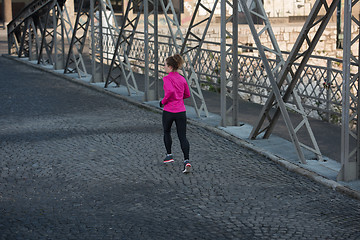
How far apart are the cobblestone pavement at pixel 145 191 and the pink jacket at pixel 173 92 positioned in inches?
32.0

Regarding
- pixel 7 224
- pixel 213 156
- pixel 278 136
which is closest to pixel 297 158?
pixel 213 156

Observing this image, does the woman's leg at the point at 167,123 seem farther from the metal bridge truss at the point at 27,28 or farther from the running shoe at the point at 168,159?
the metal bridge truss at the point at 27,28

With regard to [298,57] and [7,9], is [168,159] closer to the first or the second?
[298,57]

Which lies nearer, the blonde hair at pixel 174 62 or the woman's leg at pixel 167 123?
the blonde hair at pixel 174 62

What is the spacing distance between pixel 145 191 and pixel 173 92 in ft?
5.06

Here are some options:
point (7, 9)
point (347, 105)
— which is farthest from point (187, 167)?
point (7, 9)

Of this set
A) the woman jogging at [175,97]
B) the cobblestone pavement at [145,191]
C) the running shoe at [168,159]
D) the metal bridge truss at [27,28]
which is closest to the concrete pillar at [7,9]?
the metal bridge truss at [27,28]

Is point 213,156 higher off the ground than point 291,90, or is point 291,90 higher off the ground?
point 291,90

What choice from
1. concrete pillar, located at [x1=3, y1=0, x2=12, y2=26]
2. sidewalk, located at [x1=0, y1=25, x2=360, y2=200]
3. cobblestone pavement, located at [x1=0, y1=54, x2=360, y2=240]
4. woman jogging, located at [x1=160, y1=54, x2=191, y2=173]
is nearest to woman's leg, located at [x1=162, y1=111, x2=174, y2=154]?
woman jogging, located at [x1=160, y1=54, x2=191, y2=173]

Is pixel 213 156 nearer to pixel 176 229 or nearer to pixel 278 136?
pixel 278 136

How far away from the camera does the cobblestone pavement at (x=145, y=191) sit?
21.8 ft

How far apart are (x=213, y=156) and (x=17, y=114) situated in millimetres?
5668

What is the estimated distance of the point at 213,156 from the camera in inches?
392

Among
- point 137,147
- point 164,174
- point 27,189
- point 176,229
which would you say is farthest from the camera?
point 137,147
